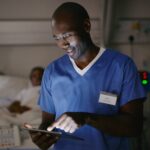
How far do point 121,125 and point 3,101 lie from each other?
6.61ft

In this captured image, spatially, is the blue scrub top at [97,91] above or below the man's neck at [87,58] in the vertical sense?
below

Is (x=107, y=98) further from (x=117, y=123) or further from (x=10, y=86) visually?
(x=10, y=86)

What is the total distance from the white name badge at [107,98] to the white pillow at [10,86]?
2111mm

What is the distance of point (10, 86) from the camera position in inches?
131

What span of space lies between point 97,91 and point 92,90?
2 centimetres

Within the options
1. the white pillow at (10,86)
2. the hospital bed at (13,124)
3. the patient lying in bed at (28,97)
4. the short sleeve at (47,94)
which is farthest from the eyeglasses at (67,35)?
the white pillow at (10,86)

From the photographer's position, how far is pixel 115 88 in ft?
4.27

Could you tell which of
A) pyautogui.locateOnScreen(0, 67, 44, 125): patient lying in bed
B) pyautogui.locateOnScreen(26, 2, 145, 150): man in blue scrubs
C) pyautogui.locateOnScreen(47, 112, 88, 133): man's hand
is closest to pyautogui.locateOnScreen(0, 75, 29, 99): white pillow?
pyautogui.locateOnScreen(0, 67, 44, 125): patient lying in bed

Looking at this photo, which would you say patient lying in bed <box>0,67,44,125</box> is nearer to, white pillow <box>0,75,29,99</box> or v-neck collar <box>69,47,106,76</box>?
white pillow <box>0,75,29,99</box>

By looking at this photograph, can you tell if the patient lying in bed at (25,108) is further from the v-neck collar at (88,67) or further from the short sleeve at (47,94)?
the v-neck collar at (88,67)

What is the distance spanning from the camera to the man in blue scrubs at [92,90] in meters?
1.24

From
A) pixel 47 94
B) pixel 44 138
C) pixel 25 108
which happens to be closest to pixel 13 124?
pixel 25 108

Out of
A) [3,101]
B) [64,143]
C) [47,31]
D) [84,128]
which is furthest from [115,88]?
[47,31]

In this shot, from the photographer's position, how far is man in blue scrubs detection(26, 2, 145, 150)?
4.06ft
